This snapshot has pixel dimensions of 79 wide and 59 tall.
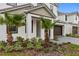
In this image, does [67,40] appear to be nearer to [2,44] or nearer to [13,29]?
[13,29]

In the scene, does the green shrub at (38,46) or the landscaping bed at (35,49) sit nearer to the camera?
the landscaping bed at (35,49)

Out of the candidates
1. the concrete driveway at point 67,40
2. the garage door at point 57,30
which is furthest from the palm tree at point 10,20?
the concrete driveway at point 67,40

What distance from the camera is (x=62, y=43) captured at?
359 inches

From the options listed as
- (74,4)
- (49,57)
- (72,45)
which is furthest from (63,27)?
(49,57)

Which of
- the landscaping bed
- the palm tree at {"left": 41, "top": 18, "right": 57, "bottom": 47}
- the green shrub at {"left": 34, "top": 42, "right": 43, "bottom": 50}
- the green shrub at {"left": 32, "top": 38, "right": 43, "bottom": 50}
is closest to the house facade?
the palm tree at {"left": 41, "top": 18, "right": 57, "bottom": 47}

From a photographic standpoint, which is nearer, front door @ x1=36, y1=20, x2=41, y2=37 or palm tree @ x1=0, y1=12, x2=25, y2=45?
palm tree @ x1=0, y1=12, x2=25, y2=45

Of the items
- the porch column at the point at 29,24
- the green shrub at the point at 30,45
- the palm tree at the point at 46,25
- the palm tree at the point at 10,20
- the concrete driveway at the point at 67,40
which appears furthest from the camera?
the porch column at the point at 29,24

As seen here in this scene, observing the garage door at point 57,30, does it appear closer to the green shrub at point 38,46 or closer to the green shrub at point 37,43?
the green shrub at point 37,43

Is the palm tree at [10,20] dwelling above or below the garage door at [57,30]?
above

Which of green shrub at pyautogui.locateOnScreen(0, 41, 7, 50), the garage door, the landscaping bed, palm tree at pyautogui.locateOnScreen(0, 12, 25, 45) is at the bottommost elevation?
the landscaping bed

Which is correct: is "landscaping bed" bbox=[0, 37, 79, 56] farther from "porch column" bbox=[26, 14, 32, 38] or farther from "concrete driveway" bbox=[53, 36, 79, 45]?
"porch column" bbox=[26, 14, 32, 38]

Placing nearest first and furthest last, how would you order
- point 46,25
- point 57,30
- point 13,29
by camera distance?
point 46,25, point 13,29, point 57,30

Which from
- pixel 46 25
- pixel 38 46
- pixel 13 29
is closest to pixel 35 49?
pixel 38 46

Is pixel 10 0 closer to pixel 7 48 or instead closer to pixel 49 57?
pixel 7 48
